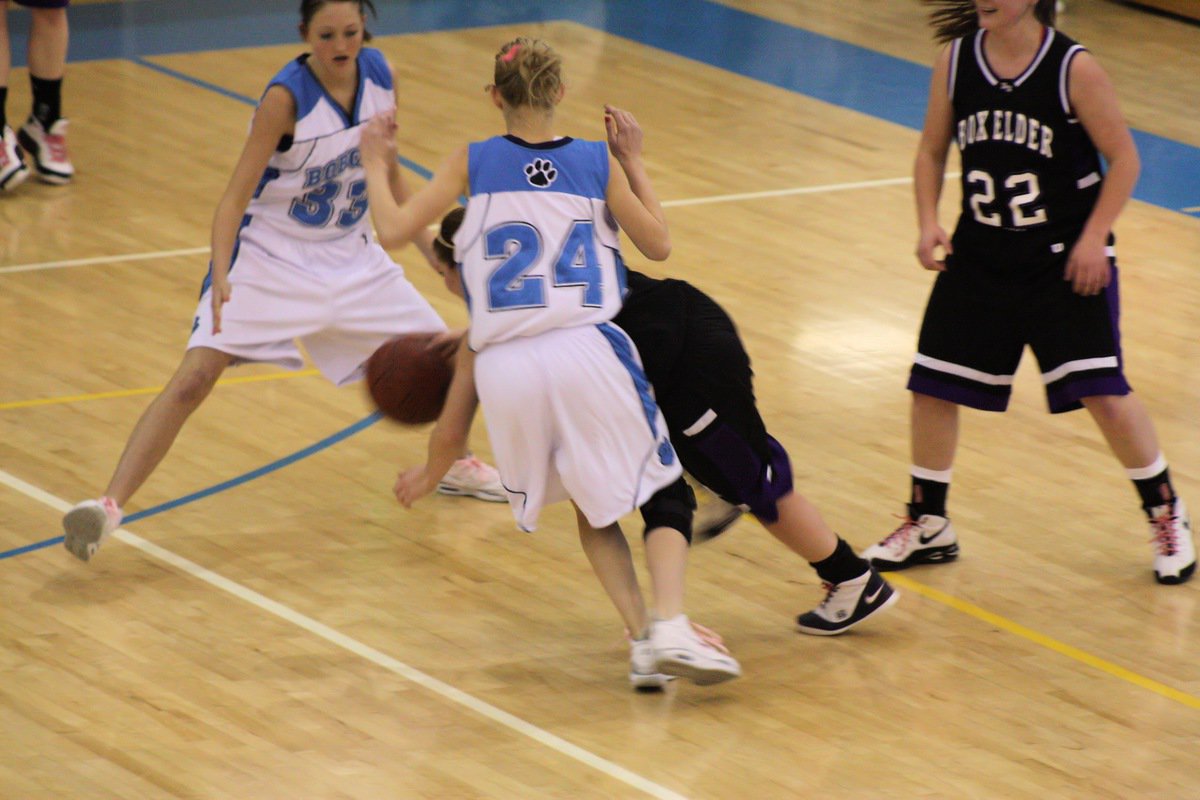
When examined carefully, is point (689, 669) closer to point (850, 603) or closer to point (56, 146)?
point (850, 603)

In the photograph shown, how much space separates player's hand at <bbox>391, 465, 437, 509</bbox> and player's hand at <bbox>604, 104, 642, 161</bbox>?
85 cm

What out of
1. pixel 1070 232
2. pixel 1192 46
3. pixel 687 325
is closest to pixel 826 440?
pixel 1070 232

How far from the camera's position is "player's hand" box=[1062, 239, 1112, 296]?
4590 mm

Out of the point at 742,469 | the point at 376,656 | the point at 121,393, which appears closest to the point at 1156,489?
the point at 742,469

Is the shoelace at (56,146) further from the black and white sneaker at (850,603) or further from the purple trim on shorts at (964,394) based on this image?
the black and white sneaker at (850,603)

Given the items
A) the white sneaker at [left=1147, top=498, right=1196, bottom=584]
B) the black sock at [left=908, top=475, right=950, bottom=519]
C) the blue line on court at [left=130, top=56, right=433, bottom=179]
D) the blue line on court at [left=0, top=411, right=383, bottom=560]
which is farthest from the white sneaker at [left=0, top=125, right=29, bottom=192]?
the white sneaker at [left=1147, top=498, right=1196, bottom=584]

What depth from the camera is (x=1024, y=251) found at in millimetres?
4730

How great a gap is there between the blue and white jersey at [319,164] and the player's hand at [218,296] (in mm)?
331

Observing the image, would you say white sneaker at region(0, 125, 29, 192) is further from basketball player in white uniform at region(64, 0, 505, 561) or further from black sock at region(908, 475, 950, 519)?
black sock at region(908, 475, 950, 519)

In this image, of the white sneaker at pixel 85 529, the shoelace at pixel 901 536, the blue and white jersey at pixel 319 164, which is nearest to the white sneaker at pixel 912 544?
the shoelace at pixel 901 536

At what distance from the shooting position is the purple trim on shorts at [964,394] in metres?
4.86

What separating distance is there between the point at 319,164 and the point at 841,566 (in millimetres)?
1755

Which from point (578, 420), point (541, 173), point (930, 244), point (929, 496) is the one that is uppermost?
point (541, 173)

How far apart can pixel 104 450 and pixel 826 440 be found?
2242 millimetres
